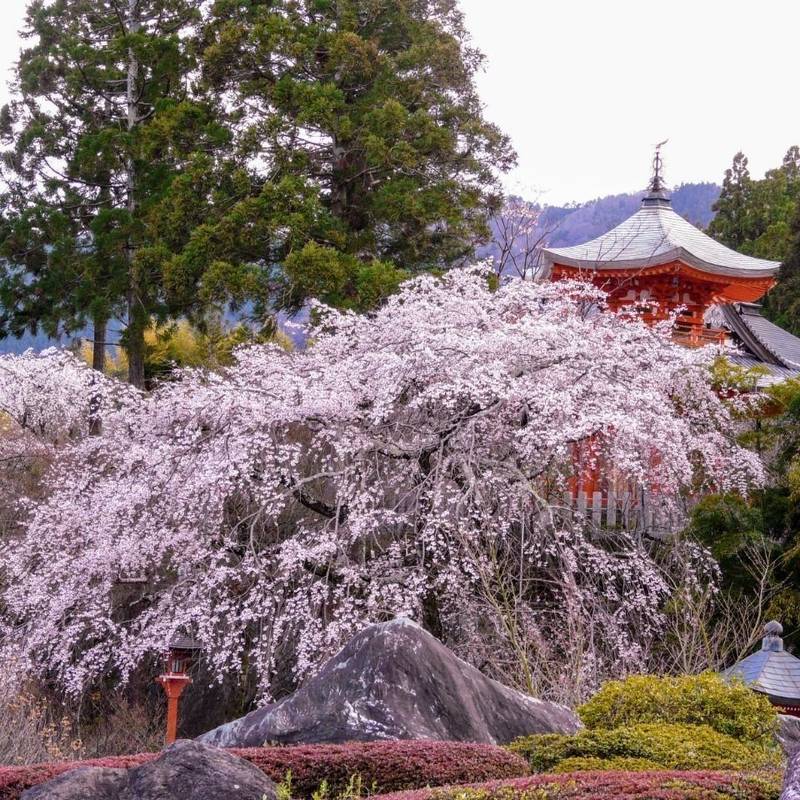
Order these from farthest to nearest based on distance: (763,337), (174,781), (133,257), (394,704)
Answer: (763,337) < (133,257) < (394,704) < (174,781)

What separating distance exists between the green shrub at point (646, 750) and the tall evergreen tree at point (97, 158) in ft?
35.3

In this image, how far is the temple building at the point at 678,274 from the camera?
13797 mm

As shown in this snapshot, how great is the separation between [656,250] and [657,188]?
300 cm

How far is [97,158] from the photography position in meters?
15.1

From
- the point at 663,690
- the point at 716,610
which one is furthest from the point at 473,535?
the point at 716,610

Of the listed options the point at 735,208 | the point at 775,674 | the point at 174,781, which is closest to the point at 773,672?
the point at 775,674

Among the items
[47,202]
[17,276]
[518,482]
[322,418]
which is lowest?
[518,482]

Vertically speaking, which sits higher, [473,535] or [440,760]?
[473,535]

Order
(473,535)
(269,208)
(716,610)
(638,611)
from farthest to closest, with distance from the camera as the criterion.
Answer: (269,208), (716,610), (638,611), (473,535)

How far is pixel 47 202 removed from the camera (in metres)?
15.9

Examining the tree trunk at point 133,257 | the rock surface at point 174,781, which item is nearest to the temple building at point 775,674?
the rock surface at point 174,781

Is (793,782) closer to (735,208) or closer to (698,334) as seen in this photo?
(698,334)

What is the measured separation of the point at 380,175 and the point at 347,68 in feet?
4.58

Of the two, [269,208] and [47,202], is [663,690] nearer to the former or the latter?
[269,208]
